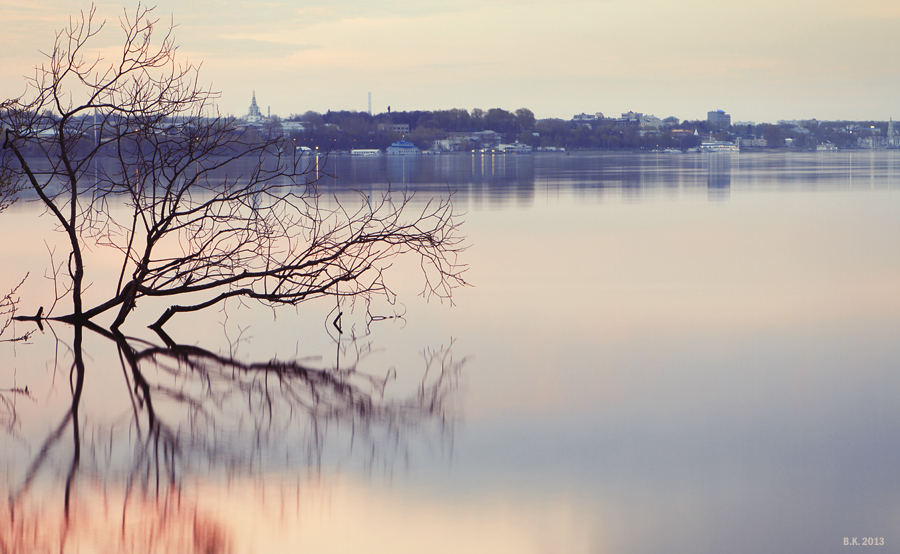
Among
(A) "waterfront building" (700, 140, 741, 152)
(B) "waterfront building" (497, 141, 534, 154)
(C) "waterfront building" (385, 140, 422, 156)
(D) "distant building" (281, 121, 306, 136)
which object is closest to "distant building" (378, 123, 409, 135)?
(C) "waterfront building" (385, 140, 422, 156)

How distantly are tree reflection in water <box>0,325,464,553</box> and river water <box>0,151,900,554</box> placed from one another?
0.02m

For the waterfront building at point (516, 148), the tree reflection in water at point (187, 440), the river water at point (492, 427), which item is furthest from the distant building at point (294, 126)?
the tree reflection in water at point (187, 440)

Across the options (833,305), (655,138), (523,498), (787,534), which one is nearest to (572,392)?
(523,498)

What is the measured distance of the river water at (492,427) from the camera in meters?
5.04

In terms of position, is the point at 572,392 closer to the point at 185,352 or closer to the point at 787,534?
the point at 787,534

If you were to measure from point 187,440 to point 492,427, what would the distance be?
204 cm

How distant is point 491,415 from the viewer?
702 centimetres

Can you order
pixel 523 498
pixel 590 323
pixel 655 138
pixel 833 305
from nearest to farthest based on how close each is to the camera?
pixel 523 498
pixel 590 323
pixel 833 305
pixel 655 138

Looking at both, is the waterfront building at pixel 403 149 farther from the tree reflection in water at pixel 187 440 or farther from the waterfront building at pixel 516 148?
the tree reflection in water at pixel 187 440

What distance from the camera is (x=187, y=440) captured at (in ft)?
21.5

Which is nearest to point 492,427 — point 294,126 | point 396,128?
point 294,126

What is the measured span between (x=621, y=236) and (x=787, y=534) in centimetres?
1440

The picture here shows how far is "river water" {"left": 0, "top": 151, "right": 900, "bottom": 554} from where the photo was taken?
504 cm

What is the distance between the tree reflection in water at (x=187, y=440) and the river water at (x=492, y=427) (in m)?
0.02
